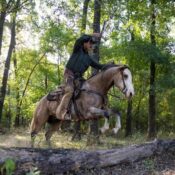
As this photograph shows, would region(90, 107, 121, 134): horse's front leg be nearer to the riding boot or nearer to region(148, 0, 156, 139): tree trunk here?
the riding boot

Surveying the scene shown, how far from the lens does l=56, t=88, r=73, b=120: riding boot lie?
11078mm

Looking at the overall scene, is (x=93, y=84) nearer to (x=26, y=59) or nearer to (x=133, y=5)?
(x=133, y=5)

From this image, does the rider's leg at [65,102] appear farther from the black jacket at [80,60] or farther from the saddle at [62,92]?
the black jacket at [80,60]

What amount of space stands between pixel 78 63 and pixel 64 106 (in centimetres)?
136

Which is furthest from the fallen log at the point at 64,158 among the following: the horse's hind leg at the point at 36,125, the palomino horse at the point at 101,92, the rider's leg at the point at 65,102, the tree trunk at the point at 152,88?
the tree trunk at the point at 152,88

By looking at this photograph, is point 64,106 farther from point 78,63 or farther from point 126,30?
point 126,30

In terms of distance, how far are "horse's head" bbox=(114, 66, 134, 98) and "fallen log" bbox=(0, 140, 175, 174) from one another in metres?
2.20

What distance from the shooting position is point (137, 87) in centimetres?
3472

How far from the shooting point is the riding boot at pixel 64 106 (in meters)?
11.1

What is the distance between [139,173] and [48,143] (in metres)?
6.05

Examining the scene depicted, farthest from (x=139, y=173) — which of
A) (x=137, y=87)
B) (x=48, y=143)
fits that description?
(x=137, y=87)

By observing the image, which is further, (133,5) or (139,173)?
(133,5)

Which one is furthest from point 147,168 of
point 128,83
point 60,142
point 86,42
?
point 60,142

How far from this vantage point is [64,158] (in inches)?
263
